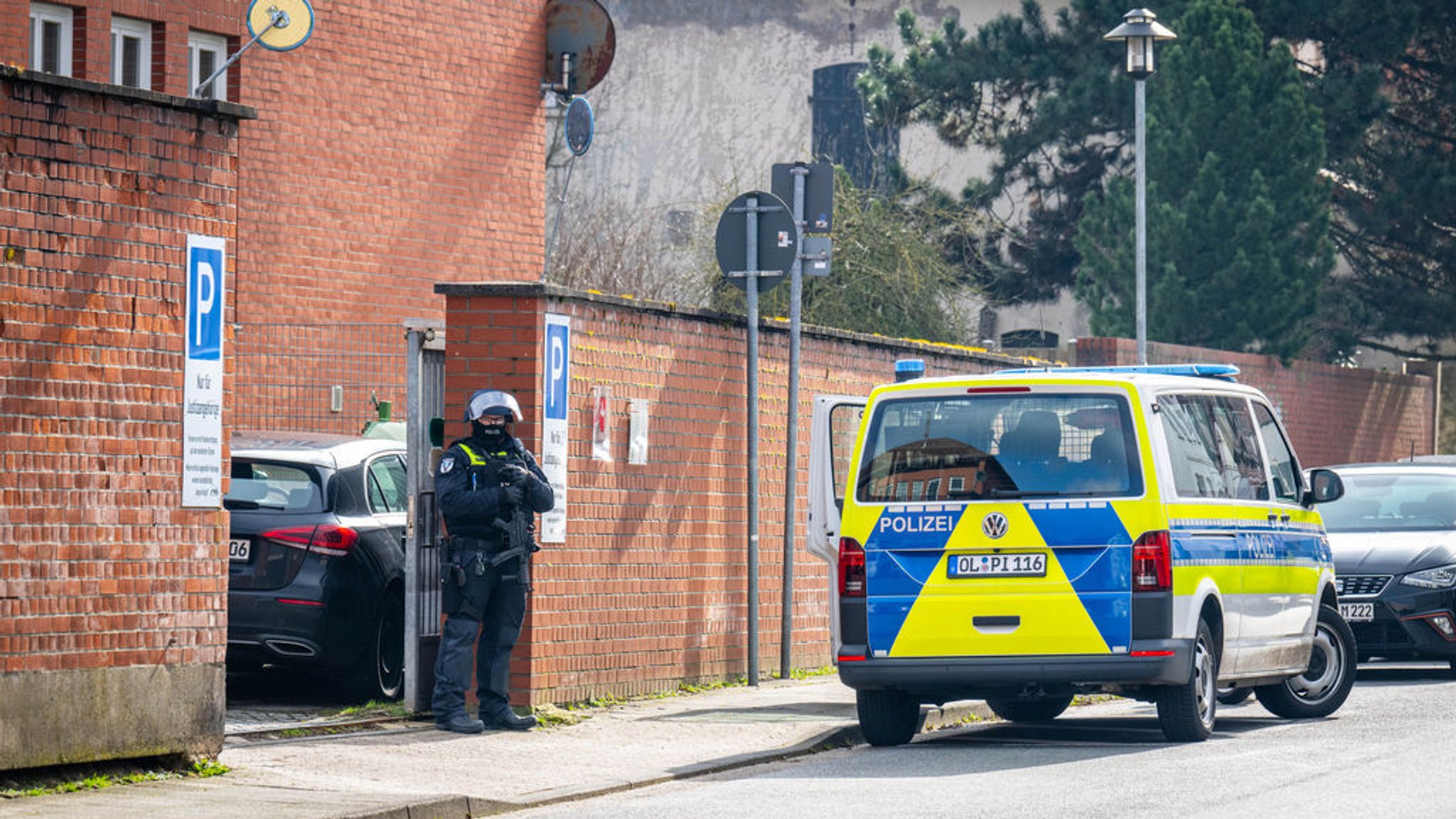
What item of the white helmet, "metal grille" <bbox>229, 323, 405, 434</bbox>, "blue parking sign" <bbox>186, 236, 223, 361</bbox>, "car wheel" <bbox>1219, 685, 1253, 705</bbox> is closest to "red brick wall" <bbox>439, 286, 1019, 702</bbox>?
the white helmet

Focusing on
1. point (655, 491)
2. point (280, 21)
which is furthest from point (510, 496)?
point (280, 21)

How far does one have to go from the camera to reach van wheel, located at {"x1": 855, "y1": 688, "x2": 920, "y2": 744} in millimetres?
12336

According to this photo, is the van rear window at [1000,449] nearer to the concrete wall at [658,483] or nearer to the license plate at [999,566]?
the license plate at [999,566]

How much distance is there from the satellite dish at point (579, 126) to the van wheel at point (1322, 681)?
11.4 m

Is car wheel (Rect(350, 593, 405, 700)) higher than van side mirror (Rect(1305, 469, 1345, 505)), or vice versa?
van side mirror (Rect(1305, 469, 1345, 505))

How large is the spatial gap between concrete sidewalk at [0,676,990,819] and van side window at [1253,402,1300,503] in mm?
2261

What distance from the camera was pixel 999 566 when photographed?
11781 mm

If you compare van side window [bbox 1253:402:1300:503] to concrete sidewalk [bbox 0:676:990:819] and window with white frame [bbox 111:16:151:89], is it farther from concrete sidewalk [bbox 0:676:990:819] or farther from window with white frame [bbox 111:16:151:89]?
window with white frame [bbox 111:16:151:89]

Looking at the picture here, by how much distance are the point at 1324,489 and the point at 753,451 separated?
146 inches

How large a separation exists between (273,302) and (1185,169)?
15400mm

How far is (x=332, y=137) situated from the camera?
2211 centimetres

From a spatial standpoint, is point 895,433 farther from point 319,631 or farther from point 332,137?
point 332,137

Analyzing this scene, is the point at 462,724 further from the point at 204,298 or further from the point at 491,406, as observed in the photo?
the point at 204,298

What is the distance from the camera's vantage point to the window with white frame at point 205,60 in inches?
815
